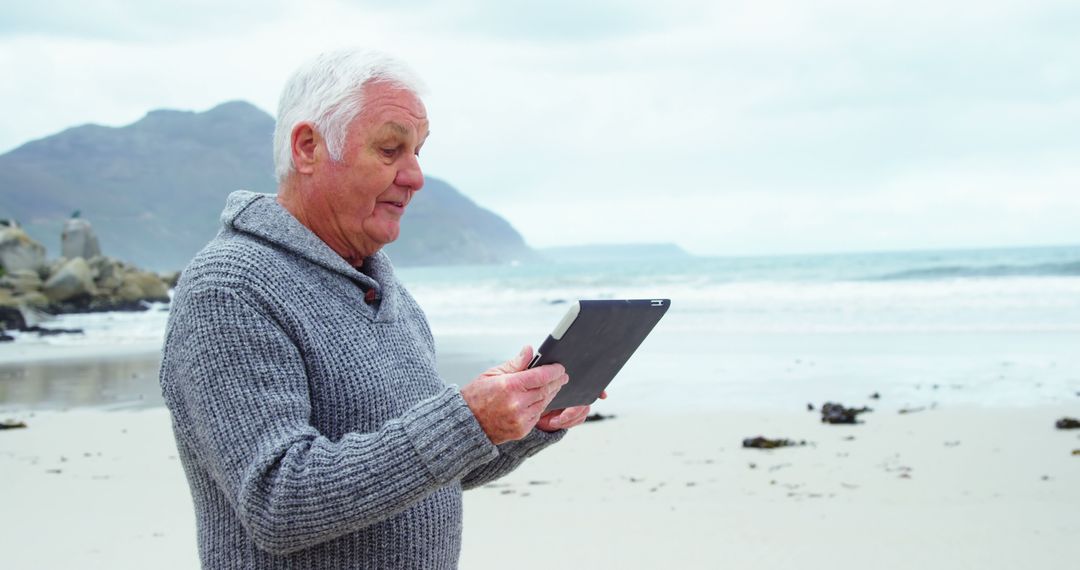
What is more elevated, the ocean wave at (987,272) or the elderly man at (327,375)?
the elderly man at (327,375)

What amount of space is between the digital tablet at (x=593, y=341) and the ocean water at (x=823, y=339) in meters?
6.47

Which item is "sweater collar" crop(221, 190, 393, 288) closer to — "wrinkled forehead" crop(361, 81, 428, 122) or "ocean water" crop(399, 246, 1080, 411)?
"wrinkled forehead" crop(361, 81, 428, 122)

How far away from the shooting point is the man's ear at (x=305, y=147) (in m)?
1.75

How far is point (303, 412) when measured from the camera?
157cm

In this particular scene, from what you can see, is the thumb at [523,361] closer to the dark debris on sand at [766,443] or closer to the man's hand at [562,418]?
the man's hand at [562,418]

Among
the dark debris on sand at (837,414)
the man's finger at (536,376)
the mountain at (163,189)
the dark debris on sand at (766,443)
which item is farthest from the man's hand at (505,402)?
the mountain at (163,189)

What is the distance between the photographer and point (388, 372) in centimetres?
176

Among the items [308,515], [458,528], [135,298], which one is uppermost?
[308,515]

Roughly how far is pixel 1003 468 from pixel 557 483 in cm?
251

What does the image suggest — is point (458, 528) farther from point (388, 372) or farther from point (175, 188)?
point (175, 188)

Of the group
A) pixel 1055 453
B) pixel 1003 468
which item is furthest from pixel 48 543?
pixel 1055 453

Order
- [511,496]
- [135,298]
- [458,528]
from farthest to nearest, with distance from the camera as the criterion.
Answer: [135,298] < [511,496] < [458,528]

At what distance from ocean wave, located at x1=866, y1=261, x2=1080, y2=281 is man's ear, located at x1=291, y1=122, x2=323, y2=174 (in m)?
28.1

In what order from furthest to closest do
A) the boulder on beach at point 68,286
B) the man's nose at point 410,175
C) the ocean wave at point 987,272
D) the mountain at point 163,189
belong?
the mountain at point 163,189 < the boulder on beach at point 68,286 < the ocean wave at point 987,272 < the man's nose at point 410,175
